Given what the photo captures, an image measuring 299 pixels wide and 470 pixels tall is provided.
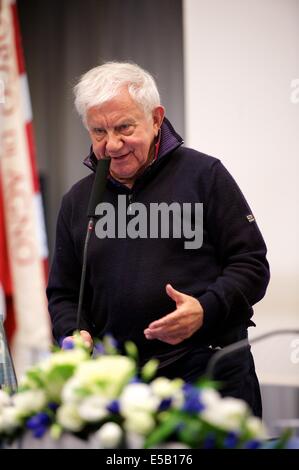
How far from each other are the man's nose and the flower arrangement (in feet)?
2.28

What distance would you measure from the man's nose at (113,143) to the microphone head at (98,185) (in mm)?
25

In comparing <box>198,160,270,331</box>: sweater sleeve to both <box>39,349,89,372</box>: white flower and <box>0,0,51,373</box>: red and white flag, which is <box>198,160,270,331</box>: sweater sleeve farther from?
<box>0,0,51,373</box>: red and white flag

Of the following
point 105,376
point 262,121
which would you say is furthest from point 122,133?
point 262,121

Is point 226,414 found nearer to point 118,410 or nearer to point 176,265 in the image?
point 118,410

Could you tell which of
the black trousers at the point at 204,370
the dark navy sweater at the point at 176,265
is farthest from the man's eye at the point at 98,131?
the black trousers at the point at 204,370

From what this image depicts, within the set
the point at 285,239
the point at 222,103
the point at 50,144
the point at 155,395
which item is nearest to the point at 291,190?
the point at 285,239

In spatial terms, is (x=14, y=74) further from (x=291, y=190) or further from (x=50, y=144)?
(x=291, y=190)

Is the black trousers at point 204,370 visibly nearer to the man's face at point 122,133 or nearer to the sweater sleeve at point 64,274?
the sweater sleeve at point 64,274

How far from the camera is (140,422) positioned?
37.9 inches

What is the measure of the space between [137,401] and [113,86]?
3.14ft

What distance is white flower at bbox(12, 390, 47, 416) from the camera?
43.4 inches

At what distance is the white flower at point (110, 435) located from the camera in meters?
0.98

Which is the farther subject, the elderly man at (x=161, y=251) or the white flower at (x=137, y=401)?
the elderly man at (x=161, y=251)

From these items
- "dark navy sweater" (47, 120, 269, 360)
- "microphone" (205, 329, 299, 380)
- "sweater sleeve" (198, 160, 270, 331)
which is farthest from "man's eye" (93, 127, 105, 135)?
"microphone" (205, 329, 299, 380)
